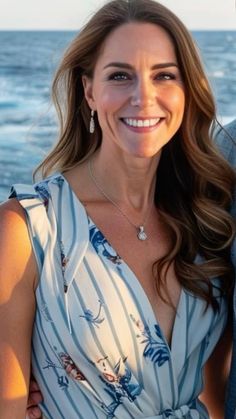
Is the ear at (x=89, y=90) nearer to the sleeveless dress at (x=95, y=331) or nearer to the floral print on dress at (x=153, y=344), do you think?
the sleeveless dress at (x=95, y=331)

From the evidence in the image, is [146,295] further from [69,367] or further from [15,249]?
[15,249]

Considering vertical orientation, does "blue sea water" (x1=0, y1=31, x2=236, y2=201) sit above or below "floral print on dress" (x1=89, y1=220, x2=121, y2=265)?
above

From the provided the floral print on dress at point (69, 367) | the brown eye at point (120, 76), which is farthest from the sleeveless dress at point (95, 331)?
the brown eye at point (120, 76)

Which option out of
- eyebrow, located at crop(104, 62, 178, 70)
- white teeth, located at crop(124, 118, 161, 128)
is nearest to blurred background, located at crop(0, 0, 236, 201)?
eyebrow, located at crop(104, 62, 178, 70)

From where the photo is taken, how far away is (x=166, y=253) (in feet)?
8.66

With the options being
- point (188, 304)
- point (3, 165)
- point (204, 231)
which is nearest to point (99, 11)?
point (204, 231)

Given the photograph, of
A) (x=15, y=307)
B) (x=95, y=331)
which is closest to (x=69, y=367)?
(x=95, y=331)

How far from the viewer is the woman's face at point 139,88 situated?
95.8 inches

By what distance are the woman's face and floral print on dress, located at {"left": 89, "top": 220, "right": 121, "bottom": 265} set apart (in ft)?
0.82

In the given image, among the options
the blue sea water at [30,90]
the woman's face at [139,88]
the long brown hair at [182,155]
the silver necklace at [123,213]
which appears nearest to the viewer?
the woman's face at [139,88]

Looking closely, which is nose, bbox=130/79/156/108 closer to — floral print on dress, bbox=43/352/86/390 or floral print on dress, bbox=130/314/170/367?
floral print on dress, bbox=130/314/170/367

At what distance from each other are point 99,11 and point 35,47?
22879 mm

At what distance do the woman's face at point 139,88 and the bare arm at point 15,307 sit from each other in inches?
14.7

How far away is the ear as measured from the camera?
2611mm
